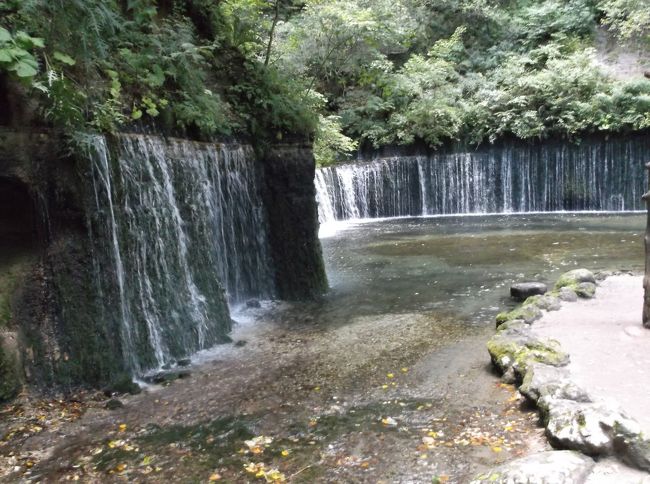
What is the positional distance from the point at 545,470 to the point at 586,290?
5105 millimetres

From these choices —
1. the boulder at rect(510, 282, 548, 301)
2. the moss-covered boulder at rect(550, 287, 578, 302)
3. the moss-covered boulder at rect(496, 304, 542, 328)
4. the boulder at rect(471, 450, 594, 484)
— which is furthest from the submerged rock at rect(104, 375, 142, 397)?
the boulder at rect(510, 282, 548, 301)

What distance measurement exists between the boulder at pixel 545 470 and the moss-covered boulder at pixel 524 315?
3.23m

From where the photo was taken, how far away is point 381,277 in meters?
10.8

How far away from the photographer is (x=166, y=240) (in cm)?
677

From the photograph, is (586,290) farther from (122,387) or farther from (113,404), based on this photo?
(113,404)

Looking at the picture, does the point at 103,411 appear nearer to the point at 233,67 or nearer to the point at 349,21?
the point at 233,67

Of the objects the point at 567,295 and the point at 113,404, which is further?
the point at 567,295

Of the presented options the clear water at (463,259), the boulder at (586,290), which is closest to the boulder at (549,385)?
the clear water at (463,259)

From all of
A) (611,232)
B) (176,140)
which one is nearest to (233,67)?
(176,140)

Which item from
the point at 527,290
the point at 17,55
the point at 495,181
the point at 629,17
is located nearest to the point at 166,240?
the point at 17,55

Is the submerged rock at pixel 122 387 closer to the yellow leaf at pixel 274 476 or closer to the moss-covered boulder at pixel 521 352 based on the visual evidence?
the yellow leaf at pixel 274 476

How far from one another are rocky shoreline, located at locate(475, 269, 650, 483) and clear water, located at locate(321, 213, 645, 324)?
210 centimetres

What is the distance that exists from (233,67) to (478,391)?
687 centimetres

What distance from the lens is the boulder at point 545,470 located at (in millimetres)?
3324
